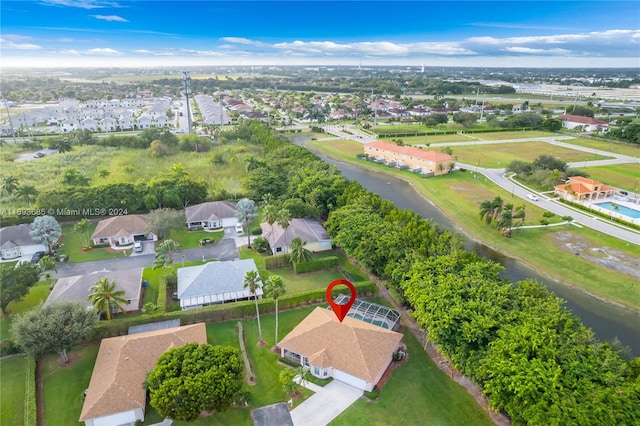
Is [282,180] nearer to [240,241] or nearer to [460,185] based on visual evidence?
[240,241]

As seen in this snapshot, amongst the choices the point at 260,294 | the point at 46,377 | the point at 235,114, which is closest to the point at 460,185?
the point at 260,294

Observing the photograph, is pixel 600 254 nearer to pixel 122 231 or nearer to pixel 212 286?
pixel 212 286

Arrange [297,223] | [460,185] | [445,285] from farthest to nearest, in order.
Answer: [460,185] → [297,223] → [445,285]

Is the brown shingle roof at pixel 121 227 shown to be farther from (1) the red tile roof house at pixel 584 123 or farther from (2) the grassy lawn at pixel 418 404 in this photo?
Result: (1) the red tile roof house at pixel 584 123

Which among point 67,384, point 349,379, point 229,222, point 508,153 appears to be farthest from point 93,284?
point 508,153

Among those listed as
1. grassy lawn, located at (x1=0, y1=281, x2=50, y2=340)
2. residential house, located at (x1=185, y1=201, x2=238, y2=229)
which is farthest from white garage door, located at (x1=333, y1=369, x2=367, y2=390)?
residential house, located at (x1=185, y1=201, x2=238, y2=229)
